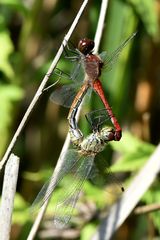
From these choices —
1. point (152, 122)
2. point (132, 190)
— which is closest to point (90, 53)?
point (132, 190)

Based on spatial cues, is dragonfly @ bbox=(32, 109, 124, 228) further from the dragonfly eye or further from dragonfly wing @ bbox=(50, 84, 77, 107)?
the dragonfly eye

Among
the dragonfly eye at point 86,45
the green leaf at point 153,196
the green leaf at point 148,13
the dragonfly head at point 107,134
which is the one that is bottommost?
the green leaf at point 153,196

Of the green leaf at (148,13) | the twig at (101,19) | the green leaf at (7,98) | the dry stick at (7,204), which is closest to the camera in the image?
the dry stick at (7,204)

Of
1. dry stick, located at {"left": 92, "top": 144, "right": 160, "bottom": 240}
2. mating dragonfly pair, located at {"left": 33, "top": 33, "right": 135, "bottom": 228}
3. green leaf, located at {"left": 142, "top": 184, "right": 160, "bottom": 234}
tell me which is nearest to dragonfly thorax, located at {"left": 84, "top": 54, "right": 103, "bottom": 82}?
mating dragonfly pair, located at {"left": 33, "top": 33, "right": 135, "bottom": 228}

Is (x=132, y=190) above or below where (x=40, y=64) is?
below

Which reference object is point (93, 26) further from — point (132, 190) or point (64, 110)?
point (132, 190)

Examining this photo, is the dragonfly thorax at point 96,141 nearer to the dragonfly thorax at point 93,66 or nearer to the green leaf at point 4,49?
the dragonfly thorax at point 93,66

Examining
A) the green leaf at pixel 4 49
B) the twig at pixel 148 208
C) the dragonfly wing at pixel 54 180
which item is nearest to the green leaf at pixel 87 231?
the twig at pixel 148 208

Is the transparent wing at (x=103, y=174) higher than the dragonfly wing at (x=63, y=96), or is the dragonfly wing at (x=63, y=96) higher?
the dragonfly wing at (x=63, y=96)
